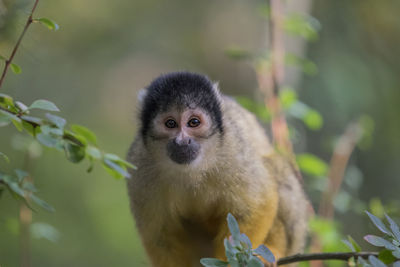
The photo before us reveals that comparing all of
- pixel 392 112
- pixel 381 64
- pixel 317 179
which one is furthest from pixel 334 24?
pixel 317 179

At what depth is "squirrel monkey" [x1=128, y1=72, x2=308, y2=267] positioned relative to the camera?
3.12m

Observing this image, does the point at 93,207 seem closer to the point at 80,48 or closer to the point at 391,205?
the point at 80,48

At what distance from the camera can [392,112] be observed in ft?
24.5

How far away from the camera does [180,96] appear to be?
10.2ft

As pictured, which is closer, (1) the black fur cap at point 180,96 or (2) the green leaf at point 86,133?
(2) the green leaf at point 86,133

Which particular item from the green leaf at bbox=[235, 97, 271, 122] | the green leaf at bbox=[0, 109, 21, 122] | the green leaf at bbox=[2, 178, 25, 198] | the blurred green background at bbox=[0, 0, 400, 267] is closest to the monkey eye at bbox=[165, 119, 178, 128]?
the green leaf at bbox=[235, 97, 271, 122]

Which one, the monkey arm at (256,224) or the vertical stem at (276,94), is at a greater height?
the vertical stem at (276,94)

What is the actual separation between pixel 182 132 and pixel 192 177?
0.33 m

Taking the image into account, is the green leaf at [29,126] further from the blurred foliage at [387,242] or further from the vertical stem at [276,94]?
the vertical stem at [276,94]

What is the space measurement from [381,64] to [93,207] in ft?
17.3

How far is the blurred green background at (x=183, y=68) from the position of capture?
7152mm

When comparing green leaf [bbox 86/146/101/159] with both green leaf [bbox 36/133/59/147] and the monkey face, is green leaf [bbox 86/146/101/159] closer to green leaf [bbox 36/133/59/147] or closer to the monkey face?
green leaf [bbox 36/133/59/147]

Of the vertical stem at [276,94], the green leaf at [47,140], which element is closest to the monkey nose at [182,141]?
the vertical stem at [276,94]

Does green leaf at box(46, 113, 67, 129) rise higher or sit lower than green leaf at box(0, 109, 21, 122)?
higher
